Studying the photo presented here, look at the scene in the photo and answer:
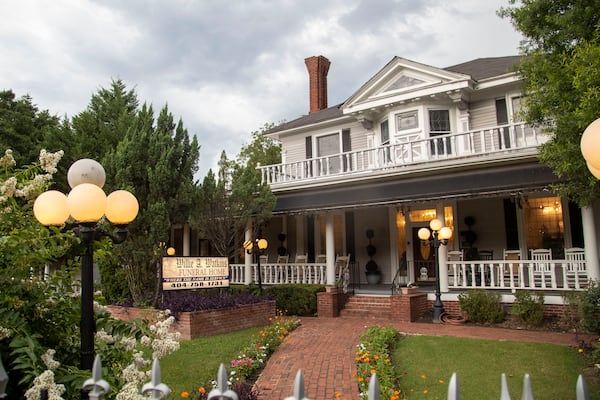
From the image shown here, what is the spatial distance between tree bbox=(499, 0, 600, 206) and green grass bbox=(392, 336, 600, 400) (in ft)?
10.0

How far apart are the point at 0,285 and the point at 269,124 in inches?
1603

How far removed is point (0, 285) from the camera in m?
3.45

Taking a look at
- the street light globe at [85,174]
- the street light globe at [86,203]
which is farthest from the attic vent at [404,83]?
the street light globe at [86,203]

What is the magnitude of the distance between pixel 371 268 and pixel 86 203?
14.4 metres

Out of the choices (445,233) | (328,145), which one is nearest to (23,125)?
(328,145)

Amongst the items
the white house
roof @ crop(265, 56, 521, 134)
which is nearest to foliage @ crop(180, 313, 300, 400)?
the white house

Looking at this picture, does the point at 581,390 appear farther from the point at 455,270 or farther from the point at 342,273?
the point at 342,273

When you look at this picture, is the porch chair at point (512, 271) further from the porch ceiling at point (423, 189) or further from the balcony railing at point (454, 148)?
the balcony railing at point (454, 148)

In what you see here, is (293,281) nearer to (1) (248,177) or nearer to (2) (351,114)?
(1) (248,177)

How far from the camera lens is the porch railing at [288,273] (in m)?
16.1

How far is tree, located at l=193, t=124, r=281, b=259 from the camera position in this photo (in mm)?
13453

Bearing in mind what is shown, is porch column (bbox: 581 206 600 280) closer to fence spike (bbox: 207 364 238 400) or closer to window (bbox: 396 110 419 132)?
window (bbox: 396 110 419 132)

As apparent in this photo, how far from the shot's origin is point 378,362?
727 cm

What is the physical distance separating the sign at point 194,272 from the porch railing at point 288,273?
419 centimetres
